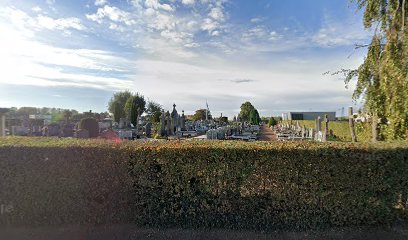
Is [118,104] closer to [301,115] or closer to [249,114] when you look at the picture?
[249,114]

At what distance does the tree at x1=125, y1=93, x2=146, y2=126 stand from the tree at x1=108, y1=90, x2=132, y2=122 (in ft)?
9.81

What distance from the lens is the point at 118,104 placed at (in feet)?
165

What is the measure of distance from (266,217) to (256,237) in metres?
0.39

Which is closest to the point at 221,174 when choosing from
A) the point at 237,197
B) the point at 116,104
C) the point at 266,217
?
the point at 237,197

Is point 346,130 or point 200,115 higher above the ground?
point 200,115

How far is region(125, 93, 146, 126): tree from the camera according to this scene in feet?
127

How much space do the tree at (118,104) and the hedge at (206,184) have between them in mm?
46858

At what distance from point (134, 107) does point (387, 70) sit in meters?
40.0

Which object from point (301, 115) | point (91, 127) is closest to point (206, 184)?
point (91, 127)

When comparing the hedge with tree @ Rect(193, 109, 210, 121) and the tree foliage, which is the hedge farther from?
tree @ Rect(193, 109, 210, 121)

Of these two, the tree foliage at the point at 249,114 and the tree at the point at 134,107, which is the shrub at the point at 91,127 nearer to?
the tree at the point at 134,107

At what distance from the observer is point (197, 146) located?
384 centimetres

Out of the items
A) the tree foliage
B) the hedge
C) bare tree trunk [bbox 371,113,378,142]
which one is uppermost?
the tree foliage

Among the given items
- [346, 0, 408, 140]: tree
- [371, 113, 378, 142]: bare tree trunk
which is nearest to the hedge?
[346, 0, 408, 140]: tree
